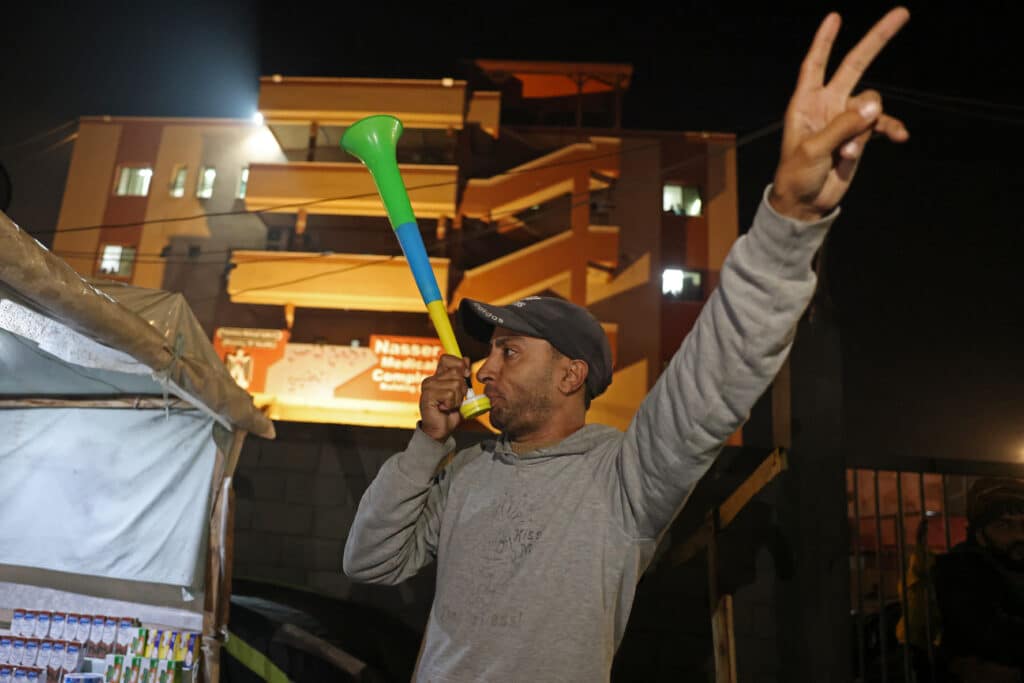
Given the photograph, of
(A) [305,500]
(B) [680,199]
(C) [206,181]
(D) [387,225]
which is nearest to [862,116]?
(A) [305,500]

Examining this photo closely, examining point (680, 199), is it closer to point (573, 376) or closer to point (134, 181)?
point (134, 181)

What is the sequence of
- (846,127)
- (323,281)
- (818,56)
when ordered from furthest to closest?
(323,281) < (818,56) < (846,127)

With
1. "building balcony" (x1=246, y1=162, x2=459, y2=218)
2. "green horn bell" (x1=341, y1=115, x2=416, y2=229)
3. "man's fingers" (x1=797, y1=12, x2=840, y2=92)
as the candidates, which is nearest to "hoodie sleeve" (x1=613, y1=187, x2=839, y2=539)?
"man's fingers" (x1=797, y1=12, x2=840, y2=92)

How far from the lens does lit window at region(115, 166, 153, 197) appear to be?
14.7m

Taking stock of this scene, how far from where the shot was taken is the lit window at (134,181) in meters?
14.7

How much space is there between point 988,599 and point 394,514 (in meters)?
3.26

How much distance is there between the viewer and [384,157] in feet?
6.58

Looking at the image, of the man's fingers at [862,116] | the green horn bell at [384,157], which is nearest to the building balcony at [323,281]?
the green horn bell at [384,157]

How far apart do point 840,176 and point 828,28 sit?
308 millimetres

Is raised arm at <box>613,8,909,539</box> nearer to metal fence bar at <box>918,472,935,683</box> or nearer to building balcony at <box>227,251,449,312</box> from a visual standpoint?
metal fence bar at <box>918,472,935,683</box>

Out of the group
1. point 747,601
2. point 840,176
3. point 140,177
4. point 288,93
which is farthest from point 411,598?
point 140,177

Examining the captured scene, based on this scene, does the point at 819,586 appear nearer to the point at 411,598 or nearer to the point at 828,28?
the point at 411,598

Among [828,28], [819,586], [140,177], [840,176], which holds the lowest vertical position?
[819,586]

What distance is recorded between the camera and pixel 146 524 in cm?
388
